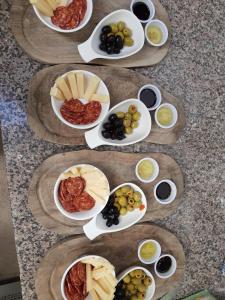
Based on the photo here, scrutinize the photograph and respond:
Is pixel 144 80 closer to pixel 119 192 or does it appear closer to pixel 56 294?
pixel 119 192

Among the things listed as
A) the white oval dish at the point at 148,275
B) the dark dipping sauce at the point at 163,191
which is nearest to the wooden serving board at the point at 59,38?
the dark dipping sauce at the point at 163,191

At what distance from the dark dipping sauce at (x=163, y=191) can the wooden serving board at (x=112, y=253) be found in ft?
0.37

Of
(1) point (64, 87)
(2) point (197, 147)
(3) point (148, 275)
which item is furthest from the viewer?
(2) point (197, 147)

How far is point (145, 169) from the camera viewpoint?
1.46 meters

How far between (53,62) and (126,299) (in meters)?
0.84

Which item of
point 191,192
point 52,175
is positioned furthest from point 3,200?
point 191,192

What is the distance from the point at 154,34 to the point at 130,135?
37 centimetres

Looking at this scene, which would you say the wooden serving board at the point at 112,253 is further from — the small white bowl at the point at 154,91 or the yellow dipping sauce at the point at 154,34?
the yellow dipping sauce at the point at 154,34

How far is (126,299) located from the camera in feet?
4.67

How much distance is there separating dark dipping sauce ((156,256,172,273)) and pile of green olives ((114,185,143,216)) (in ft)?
0.79

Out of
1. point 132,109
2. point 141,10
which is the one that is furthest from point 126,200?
point 141,10

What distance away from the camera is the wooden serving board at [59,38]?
1.34 metres

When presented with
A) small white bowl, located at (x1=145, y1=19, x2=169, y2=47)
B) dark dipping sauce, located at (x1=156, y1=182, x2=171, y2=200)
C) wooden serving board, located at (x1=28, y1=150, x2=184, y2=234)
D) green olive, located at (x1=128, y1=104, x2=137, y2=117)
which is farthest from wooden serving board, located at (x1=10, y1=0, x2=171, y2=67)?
dark dipping sauce, located at (x1=156, y1=182, x2=171, y2=200)

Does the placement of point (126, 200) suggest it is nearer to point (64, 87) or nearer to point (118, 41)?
point (64, 87)
